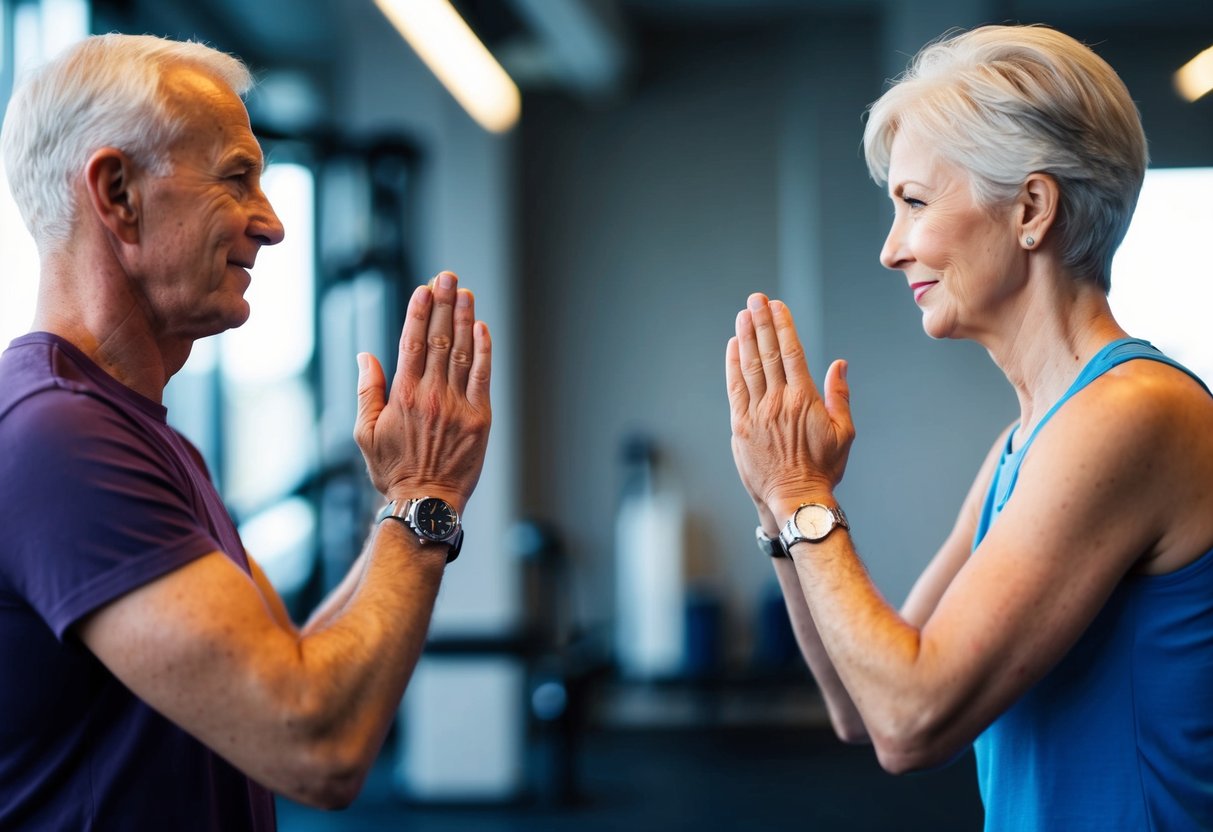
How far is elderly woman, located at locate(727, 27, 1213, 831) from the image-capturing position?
1.22 metres

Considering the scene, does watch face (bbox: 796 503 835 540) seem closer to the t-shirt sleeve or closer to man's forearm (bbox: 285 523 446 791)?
man's forearm (bbox: 285 523 446 791)

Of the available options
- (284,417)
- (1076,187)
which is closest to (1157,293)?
(1076,187)

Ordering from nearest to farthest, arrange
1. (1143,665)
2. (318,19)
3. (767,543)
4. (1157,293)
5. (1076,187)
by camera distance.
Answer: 1. (1143,665)
2. (1076,187)
3. (767,543)
4. (1157,293)
5. (318,19)

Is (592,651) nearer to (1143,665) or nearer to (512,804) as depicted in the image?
(512,804)

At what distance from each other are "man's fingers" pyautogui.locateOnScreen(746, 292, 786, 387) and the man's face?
24.7 inches

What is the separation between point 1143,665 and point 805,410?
47 centimetres

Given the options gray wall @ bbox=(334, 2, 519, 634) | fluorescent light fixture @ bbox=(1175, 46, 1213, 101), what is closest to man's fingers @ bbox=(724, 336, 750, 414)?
fluorescent light fixture @ bbox=(1175, 46, 1213, 101)

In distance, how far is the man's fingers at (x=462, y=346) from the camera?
142 cm

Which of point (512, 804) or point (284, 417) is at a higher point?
point (284, 417)

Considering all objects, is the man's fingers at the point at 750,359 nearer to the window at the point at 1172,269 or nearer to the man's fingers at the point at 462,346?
the man's fingers at the point at 462,346

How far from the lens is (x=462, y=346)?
4.69ft

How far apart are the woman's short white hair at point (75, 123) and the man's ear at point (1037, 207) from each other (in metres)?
0.98

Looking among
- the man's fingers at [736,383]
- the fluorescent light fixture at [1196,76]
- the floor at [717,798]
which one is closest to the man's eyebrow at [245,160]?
the man's fingers at [736,383]

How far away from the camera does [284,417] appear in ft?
21.6
